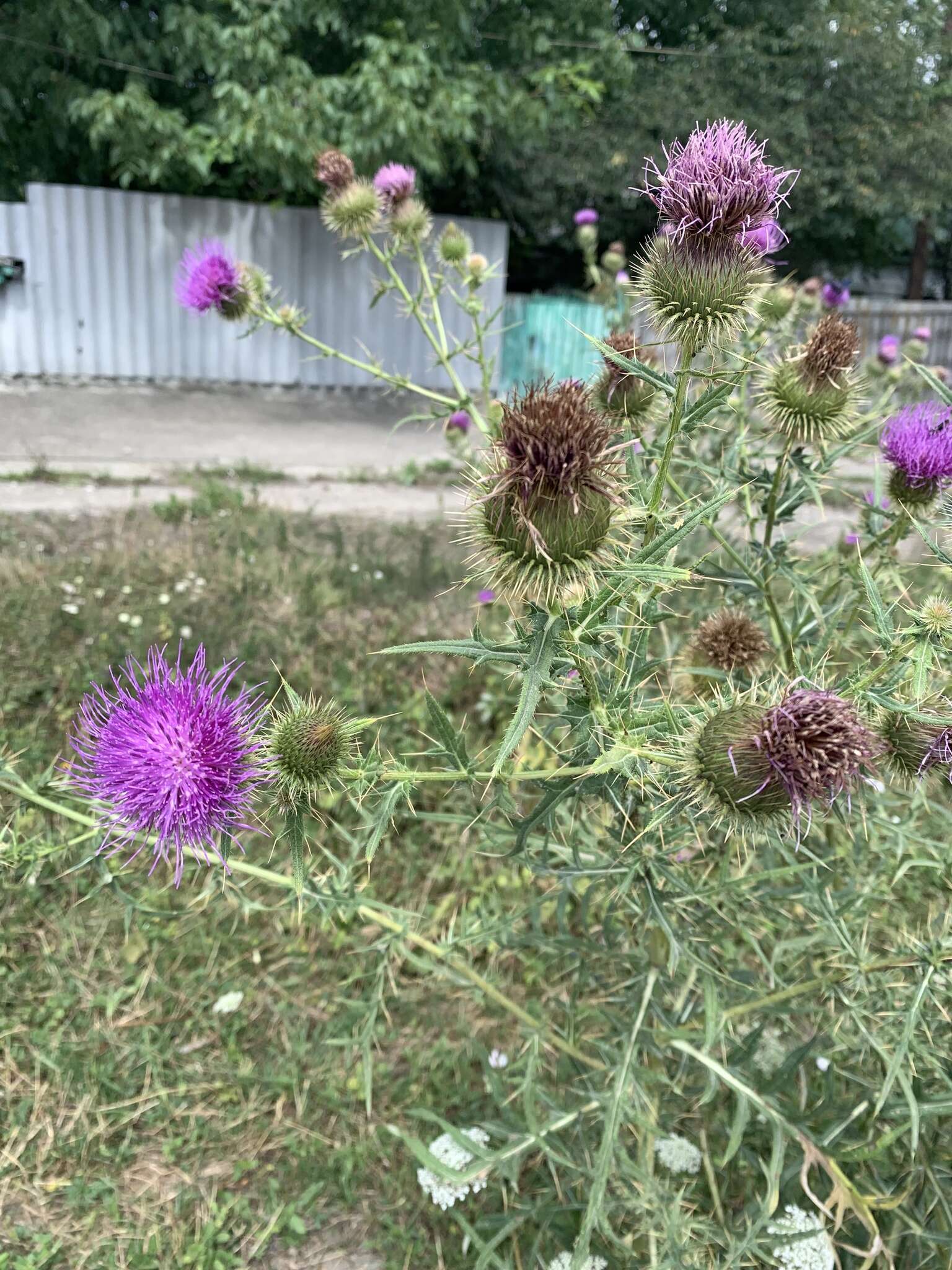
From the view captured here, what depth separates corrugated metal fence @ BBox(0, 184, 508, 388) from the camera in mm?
10648

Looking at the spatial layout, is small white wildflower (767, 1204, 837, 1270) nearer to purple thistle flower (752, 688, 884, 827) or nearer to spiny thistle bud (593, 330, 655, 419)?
purple thistle flower (752, 688, 884, 827)

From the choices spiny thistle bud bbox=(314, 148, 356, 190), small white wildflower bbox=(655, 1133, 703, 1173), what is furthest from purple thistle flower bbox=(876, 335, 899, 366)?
small white wildflower bbox=(655, 1133, 703, 1173)

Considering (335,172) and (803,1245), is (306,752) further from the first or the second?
(335,172)

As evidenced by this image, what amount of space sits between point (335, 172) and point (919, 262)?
63.0 feet

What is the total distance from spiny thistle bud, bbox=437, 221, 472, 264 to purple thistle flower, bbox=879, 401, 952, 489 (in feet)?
5.49

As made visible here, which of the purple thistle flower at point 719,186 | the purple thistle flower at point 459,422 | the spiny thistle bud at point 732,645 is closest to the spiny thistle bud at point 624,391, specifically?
the purple thistle flower at point 719,186

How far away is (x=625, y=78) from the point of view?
1199 cm

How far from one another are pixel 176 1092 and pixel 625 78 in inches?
533

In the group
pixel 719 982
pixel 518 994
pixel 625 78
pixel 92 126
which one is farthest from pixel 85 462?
pixel 625 78

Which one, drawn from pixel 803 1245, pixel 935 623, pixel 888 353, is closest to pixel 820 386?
pixel 935 623

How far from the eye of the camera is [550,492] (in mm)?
1266

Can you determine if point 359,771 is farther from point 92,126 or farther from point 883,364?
point 92,126

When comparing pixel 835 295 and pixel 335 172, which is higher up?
pixel 335 172

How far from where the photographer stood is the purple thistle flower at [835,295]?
4.00m
